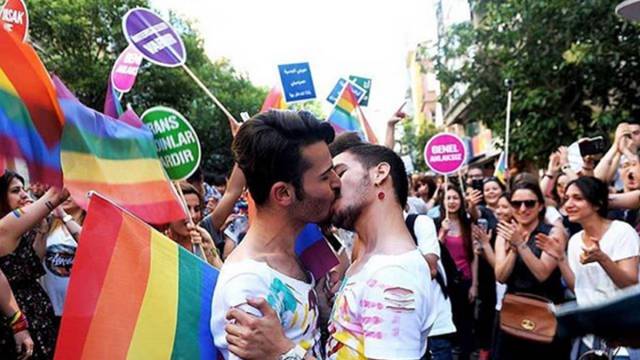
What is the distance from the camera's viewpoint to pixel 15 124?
2.31m

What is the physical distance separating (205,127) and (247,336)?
2958 centimetres

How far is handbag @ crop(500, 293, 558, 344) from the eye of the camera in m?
3.95

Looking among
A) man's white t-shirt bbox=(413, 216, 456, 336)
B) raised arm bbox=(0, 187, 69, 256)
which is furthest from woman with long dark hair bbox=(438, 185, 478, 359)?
raised arm bbox=(0, 187, 69, 256)

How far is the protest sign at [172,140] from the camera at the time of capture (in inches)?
133

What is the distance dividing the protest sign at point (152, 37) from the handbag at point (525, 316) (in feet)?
9.35

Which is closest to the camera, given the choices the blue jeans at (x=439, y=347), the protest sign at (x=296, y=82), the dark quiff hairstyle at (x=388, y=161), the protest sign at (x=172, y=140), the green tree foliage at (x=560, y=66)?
the dark quiff hairstyle at (x=388, y=161)

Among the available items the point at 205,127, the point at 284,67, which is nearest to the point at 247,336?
the point at 284,67

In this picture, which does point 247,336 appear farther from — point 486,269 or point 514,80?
point 514,80

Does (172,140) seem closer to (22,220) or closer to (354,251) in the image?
(22,220)

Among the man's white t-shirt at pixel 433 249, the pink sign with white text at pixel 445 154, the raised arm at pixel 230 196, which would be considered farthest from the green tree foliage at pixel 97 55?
the man's white t-shirt at pixel 433 249

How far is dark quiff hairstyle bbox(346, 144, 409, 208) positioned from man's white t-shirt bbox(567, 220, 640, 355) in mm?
2236

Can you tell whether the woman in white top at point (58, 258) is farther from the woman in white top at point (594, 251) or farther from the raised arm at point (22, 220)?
the woman in white top at point (594, 251)

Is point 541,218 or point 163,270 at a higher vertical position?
point 163,270

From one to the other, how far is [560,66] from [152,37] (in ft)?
29.1
